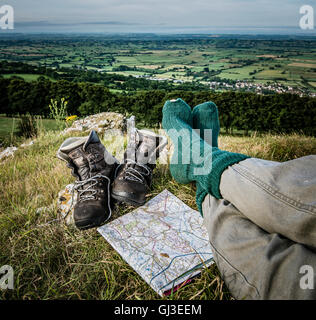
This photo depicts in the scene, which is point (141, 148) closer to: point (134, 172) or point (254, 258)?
point (134, 172)

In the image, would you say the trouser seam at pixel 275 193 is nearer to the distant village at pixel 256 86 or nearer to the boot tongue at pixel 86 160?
the boot tongue at pixel 86 160

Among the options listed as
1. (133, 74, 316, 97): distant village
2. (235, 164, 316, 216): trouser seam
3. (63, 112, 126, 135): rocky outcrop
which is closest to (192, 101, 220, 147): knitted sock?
(235, 164, 316, 216): trouser seam

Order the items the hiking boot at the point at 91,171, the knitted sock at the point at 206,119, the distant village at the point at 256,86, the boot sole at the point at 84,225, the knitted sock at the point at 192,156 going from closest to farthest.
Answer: the knitted sock at the point at 192,156
the boot sole at the point at 84,225
the hiking boot at the point at 91,171
the knitted sock at the point at 206,119
the distant village at the point at 256,86

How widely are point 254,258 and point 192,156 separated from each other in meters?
0.78

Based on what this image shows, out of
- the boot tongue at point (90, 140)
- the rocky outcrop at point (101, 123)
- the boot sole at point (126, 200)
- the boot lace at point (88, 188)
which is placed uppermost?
the rocky outcrop at point (101, 123)

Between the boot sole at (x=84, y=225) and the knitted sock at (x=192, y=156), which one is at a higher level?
the knitted sock at (x=192, y=156)

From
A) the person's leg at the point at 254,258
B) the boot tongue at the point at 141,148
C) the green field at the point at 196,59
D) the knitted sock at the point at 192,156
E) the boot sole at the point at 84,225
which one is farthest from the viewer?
the green field at the point at 196,59

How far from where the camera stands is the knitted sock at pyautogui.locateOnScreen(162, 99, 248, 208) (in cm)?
123

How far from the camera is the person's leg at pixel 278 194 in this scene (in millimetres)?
873

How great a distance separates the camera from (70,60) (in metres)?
15.7

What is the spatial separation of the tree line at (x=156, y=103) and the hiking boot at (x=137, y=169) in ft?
52.6

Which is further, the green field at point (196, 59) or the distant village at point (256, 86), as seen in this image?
the green field at point (196, 59)

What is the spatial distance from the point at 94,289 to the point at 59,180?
124 centimetres

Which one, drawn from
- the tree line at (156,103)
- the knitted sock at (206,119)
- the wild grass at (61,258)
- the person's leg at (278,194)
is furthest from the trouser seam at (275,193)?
the tree line at (156,103)
